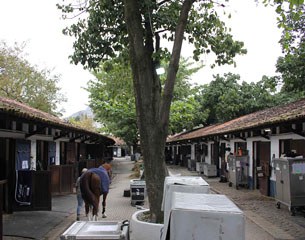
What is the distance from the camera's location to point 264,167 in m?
14.8

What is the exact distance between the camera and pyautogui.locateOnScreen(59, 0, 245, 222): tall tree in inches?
280

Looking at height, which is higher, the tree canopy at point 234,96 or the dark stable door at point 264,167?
the tree canopy at point 234,96

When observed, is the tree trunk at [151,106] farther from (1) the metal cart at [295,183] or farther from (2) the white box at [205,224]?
(1) the metal cart at [295,183]

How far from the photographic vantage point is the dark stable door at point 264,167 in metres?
14.4

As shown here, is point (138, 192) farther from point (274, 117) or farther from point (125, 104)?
point (125, 104)

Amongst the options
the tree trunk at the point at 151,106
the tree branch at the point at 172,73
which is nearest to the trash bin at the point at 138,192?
the tree trunk at the point at 151,106

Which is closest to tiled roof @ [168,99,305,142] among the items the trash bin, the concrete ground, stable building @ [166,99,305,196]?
stable building @ [166,99,305,196]

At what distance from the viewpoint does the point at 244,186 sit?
17875 mm

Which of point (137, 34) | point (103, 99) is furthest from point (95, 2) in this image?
point (103, 99)

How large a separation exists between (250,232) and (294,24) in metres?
8.10

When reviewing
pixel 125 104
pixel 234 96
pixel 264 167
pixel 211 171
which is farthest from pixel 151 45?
pixel 234 96

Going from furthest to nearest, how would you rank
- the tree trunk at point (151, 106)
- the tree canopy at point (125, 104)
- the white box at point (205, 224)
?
1. the tree canopy at point (125, 104)
2. the tree trunk at point (151, 106)
3. the white box at point (205, 224)

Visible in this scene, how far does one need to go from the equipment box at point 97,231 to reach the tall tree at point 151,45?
2.52 m

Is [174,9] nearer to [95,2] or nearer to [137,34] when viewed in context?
[95,2]
